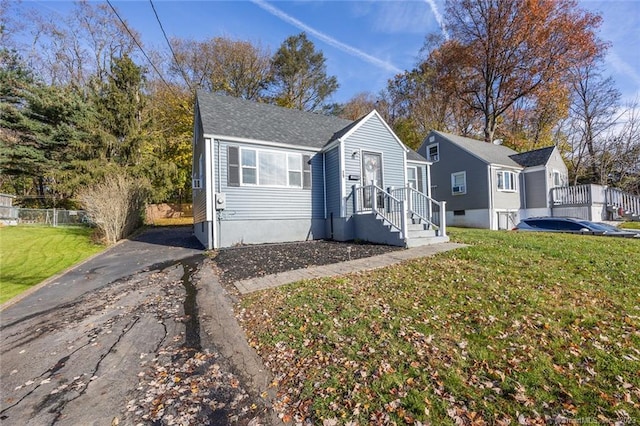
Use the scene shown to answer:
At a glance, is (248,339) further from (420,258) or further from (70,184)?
(70,184)

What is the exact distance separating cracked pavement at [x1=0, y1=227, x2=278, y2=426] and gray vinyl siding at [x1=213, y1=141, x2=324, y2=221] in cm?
427

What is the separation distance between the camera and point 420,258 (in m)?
7.31

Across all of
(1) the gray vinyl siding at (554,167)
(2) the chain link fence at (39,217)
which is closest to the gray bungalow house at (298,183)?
(2) the chain link fence at (39,217)

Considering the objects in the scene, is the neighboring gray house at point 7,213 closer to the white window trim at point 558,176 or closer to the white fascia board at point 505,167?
the white fascia board at point 505,167

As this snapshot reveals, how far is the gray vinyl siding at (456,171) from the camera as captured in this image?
18.3m

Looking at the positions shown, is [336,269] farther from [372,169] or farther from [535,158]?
[535,158]

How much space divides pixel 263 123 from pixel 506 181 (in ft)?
55.7

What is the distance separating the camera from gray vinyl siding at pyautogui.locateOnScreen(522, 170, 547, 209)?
63.0ft

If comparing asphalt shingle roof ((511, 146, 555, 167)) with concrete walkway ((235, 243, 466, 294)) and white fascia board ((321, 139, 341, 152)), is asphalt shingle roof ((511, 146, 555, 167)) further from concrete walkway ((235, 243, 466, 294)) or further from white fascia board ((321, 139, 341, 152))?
white fascia board ((321, 139, 341, 152))

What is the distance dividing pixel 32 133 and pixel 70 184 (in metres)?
7.08

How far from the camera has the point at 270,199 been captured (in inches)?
439

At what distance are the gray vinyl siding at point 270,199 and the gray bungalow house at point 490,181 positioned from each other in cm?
1228

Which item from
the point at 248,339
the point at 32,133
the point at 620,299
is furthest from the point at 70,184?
the point at 620,299

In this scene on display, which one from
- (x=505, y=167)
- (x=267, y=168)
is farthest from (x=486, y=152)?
(x=267, y=168)
